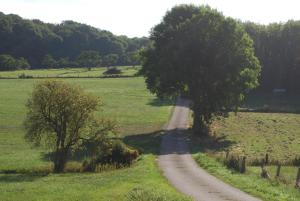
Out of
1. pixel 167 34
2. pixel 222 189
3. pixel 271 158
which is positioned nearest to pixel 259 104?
pixel 167 34

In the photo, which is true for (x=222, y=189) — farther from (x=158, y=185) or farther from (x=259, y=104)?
(x=259, y=104)

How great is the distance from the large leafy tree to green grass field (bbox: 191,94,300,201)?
5086 millimetres

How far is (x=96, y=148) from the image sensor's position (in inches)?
1789

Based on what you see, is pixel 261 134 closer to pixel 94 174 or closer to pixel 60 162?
pixel 60 162

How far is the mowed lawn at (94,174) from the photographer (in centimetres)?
3030

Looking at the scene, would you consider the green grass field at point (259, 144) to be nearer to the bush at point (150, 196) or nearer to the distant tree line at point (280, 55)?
the bush at point (150, 196)

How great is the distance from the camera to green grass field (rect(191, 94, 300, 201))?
32.0 m

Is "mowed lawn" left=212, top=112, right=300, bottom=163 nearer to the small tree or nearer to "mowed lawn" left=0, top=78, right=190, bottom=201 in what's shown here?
"mowed lawn" left=0, top=78, right=190, bottom=201

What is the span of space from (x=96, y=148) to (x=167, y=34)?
106ft

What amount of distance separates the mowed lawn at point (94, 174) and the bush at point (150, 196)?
0.64m

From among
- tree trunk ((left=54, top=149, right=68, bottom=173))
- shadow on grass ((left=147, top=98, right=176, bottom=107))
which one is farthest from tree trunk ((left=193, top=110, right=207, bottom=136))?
shadow on grass ((left=147, top=98, right=176, bottom=107))

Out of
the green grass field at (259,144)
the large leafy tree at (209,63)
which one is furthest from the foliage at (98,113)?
the green grass field at (259,144)

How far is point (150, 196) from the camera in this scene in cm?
2720

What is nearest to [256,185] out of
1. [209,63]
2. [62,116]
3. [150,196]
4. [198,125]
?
[150,196]
